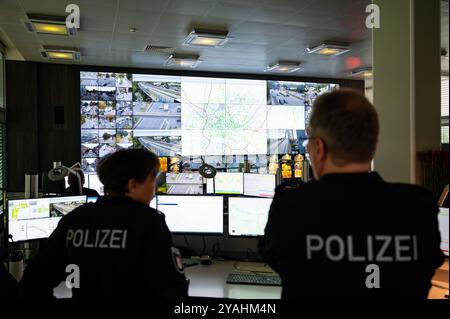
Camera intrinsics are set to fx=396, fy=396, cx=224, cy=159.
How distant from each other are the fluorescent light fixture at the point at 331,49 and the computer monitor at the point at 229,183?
248 cm

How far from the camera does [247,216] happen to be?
2688 mm

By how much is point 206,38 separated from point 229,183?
6.43ft

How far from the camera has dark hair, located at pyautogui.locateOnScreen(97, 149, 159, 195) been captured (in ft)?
5.03

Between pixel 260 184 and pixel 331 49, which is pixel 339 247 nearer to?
pixel 260 184

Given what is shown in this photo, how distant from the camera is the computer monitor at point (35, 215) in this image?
2.57 metres

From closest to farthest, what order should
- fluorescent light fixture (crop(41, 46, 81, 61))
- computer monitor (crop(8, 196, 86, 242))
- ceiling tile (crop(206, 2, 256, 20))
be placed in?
1. computer monitor (crop(8, 196, 86, 242))
2. ceiling tile (crop(206, 2, 256, 20))
3. fluorescent light fixture (crop(41, 46, 81, 61))

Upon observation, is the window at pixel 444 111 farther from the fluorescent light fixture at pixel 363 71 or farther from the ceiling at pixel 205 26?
the fluorescent light fixture at pixel 363 71

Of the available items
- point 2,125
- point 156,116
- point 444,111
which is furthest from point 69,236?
point 156,116

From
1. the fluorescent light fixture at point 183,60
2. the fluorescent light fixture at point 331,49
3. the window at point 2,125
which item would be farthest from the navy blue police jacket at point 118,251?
the window at point 2,125

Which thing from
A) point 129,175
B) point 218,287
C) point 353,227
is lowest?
point 218,287

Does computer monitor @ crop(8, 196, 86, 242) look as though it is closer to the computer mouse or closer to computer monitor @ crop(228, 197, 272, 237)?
the computer mouse

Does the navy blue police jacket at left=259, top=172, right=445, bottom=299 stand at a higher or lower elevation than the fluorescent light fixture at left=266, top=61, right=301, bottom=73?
lower

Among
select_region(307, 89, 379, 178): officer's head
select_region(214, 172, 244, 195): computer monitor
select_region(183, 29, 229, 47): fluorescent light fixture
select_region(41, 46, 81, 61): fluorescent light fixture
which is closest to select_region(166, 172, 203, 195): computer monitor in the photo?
select_region(214, 172, 244, 195): computer monitor
